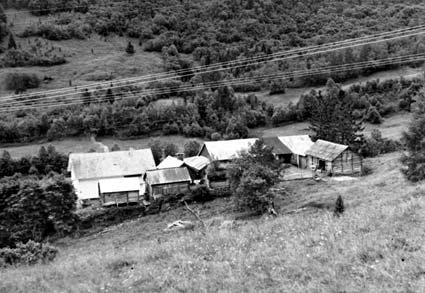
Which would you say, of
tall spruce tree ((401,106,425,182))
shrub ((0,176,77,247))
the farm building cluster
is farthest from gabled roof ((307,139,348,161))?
shrub ((0,176,77,247))

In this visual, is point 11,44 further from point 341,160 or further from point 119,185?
point 341,160

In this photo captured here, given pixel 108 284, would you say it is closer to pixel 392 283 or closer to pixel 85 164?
pixel 392 283

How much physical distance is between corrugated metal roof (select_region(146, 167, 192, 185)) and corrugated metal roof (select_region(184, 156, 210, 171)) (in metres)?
2.89

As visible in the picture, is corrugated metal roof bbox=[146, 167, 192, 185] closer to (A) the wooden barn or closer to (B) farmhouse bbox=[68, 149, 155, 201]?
(B) farmhouse bbox=[68, 149, 155, 201]

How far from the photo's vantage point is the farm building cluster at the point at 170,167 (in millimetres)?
48906

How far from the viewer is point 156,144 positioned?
68.6 m

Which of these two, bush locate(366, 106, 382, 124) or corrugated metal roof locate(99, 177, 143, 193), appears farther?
bush locate(366, 106, 382, 124)

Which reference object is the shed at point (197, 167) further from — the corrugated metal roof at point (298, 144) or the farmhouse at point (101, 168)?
the corrugated metal roof at point (298, 144)

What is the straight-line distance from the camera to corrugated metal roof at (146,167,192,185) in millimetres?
48844

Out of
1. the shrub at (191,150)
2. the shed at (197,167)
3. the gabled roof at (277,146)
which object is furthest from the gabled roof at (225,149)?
the shrub at (191,150)

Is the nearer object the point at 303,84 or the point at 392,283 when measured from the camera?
the point at 392,283

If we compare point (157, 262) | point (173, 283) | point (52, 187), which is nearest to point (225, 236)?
point (157, 262)

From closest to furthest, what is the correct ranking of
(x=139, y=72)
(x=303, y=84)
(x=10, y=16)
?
(x=303, y=84) < (x=139, y=72) < (x=10, y=16)

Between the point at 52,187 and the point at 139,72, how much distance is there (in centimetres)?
9354
